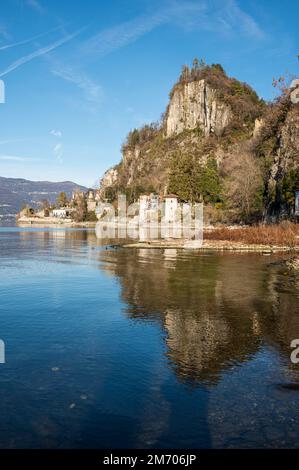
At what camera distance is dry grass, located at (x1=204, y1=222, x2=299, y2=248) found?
48000mm

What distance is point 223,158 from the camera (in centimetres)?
13275

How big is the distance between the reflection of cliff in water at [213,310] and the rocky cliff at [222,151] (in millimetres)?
40500

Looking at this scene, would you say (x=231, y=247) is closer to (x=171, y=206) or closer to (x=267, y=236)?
(x=267, y=236)

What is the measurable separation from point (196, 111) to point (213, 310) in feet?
528

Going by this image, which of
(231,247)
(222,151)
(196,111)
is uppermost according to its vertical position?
(196,111)

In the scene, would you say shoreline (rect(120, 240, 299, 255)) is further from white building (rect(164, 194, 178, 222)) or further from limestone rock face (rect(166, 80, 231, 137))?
limestone rock face (rect(166, 80, 231, 137))

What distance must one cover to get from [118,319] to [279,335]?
5828 mm

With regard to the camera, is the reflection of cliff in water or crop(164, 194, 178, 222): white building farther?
crop(164, 194, 178, 222): white building

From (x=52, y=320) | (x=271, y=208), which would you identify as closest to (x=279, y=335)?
(x=52, y=320)

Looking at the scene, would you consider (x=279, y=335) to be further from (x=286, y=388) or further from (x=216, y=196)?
(x=216, y=196)

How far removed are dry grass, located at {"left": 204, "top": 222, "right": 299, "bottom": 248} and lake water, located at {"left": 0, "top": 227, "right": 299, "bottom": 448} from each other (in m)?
29.1

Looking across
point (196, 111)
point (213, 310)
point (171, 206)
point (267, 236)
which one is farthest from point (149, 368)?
point (196, 111)

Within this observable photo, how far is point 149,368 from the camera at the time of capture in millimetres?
9531

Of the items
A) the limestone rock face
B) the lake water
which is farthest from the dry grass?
the limestone rock face
